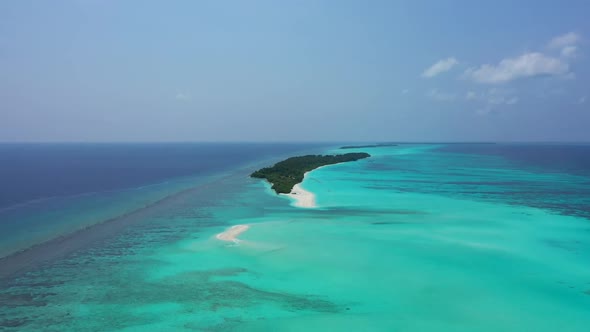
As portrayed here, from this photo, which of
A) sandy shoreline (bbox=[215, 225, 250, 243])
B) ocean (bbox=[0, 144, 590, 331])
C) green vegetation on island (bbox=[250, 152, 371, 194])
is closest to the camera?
ocean (bbox=[0, 144, 590, 331])

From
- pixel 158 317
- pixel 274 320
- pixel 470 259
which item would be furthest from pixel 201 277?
pixel 470 259

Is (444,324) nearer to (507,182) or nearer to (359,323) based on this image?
(359,323)

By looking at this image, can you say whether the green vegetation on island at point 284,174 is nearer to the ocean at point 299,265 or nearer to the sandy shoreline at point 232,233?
the ocean at point 299,265

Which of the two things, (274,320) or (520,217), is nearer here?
(274,320)

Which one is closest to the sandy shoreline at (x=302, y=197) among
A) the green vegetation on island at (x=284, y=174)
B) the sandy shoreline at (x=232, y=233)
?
the green vegetation on island at (x=284, y=174)

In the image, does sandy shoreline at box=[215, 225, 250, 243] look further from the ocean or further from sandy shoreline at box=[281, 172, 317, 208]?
sandy shoreline at box=[281, 172, 317, 208]

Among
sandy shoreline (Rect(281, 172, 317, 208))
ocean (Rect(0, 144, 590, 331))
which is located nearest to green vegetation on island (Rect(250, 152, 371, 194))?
sandy shoreline (Rect(281, 172, 317, 208))
